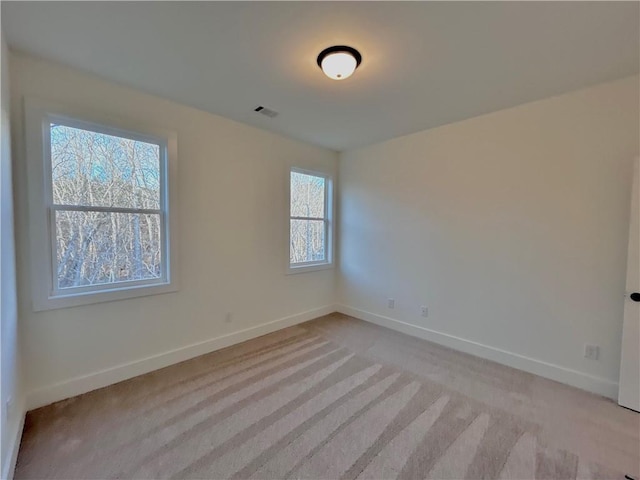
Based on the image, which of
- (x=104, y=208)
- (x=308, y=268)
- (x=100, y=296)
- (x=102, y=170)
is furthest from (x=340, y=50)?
(x=308, y=268)

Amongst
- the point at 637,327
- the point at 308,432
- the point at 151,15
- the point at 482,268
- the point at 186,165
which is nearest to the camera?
the point at 151,15

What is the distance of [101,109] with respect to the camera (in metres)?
2.35

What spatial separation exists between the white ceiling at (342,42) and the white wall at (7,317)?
538 mm

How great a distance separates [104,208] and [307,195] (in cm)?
243

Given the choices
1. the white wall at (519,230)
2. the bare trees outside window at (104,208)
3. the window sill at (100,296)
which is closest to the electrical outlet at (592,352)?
the white wall at (519,230)

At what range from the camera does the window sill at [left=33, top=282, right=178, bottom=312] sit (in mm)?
2146

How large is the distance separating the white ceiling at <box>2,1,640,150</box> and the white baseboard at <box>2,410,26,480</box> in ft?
7.96

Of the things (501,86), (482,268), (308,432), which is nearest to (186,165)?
(308,432)

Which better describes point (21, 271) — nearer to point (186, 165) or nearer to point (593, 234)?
point (186, 165)

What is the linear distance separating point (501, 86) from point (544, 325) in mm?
2161

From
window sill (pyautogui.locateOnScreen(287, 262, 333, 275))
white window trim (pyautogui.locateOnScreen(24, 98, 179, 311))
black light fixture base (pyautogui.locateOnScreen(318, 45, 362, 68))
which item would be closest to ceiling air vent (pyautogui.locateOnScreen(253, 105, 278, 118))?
white window trim (pyautogui.locateOnScreen(24, 98, 179, 311))

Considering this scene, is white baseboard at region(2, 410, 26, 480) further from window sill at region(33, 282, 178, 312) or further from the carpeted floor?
window sill at region(33, 282, 178, 312)

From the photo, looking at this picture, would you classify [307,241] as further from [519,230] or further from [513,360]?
[513,360]

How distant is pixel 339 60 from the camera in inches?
76.6
